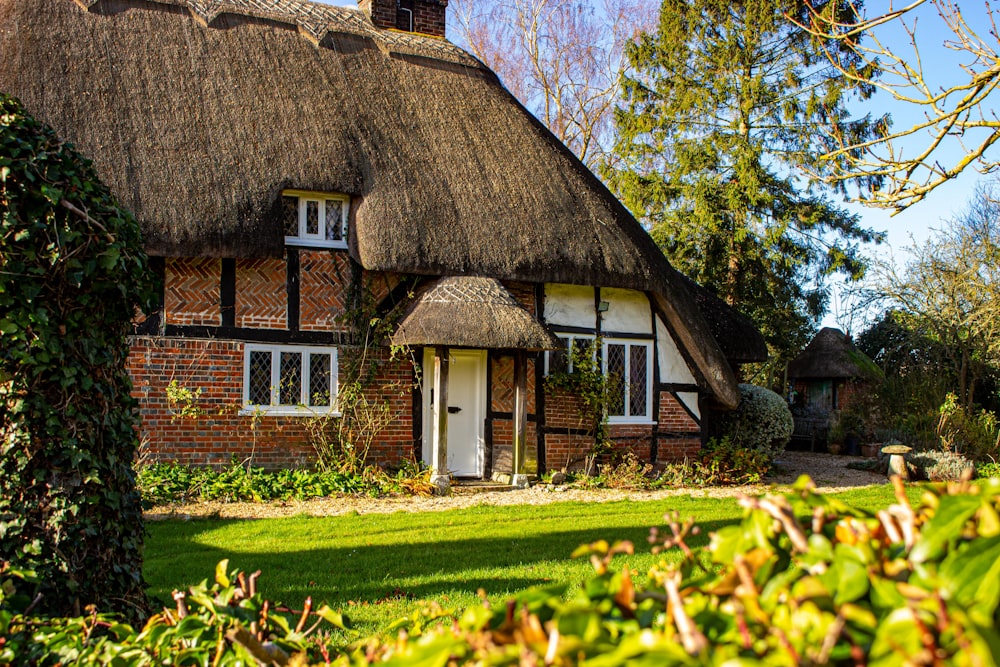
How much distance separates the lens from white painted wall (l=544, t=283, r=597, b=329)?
1354cm

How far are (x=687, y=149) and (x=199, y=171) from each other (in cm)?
1232

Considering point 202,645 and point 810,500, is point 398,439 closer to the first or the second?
point 202,645

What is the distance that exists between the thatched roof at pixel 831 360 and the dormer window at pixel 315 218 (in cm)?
1478

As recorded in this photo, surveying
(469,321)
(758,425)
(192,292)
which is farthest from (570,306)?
(192,292)

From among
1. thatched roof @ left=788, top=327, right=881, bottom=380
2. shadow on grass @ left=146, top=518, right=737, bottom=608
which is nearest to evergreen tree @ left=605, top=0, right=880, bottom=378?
thatched roof @ left=788, top=327, right=881, bottom=380

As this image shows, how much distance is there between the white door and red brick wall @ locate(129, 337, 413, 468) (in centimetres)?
181

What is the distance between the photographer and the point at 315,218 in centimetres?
1237

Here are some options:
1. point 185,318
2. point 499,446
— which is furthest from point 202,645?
point 499,446

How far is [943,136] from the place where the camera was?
652cm

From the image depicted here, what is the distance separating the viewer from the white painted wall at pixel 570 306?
533 inches

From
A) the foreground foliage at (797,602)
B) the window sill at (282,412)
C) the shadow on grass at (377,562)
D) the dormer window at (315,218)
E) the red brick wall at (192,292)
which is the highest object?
the dormer window at (315,218)

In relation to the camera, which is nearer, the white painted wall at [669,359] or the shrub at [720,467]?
the shrub at [720,467]

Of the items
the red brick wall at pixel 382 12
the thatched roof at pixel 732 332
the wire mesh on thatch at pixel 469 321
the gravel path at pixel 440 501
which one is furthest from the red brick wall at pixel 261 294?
the thatched roof at pixel 732 332

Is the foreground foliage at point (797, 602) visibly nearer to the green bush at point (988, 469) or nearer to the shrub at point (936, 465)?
the shrub at point (936, 465)
